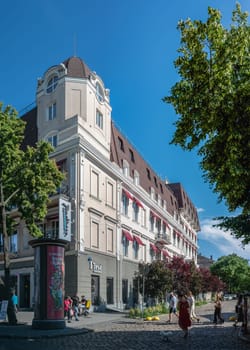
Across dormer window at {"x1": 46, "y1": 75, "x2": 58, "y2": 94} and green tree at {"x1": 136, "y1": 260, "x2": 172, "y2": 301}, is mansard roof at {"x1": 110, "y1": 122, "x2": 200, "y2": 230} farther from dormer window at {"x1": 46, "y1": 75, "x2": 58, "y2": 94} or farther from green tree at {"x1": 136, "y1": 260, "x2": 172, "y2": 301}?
green tree at {"x1": 136, "y1": 260, "x2": 172, "y2": 301}

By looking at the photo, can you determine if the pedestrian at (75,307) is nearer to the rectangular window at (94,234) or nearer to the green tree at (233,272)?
the rectangular window at (94,234)

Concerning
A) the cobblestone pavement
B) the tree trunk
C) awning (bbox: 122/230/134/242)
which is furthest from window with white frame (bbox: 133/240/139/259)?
the cobblestone pavement

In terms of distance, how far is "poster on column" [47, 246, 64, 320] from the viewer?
70.6 ft

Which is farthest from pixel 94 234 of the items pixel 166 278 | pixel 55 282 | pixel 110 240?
pixel 55 282

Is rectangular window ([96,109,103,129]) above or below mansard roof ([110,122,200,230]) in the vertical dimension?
above

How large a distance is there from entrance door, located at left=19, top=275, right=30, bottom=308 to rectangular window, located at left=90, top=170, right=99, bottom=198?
783 cm

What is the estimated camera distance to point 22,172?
85.1 ft

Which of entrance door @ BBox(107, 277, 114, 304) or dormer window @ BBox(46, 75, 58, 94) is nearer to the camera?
dormer window @ BBox(46, 75, 58, 94)

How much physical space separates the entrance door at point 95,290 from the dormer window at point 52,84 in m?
14.3

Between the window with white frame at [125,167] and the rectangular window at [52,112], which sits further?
the window with white frame at [125,167]

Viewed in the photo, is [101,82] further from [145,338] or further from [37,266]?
[145,338]

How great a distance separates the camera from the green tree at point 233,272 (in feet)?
347

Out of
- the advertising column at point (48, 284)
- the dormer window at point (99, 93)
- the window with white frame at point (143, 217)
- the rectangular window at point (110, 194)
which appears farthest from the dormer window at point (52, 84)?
the advertising column at point (48, 284)

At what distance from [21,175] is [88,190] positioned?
10668mm
